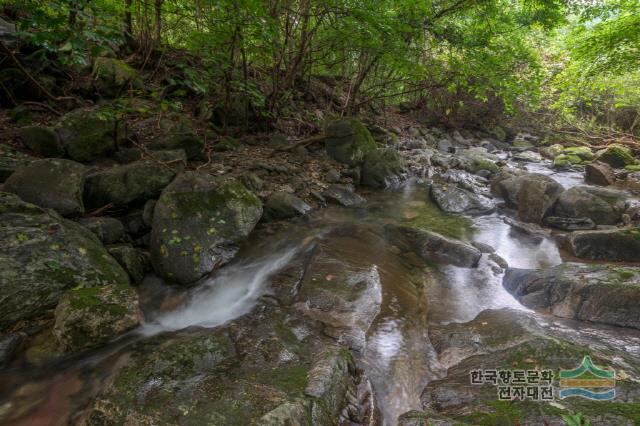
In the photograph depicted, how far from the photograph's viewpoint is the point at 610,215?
5.95m

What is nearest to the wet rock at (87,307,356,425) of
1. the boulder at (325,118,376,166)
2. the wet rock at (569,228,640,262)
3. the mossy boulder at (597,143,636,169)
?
the wet rock at (569,228,640,262)

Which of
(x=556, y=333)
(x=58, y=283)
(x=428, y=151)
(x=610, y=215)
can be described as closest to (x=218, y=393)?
(x=58, y=283)

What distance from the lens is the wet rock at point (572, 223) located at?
5.90 m

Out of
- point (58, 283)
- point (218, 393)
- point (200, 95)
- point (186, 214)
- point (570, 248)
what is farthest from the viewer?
point (200, 95)

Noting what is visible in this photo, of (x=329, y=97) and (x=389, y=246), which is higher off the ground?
(x=329, y=97)

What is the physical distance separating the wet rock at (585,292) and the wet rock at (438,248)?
773 millimetres

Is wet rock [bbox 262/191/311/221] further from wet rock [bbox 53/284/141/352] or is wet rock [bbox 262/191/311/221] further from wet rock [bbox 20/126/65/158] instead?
wet rock [bbox 20/126/65/158]

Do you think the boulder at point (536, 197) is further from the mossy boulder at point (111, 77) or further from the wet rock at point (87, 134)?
the mossy boulder at point (111, 77)

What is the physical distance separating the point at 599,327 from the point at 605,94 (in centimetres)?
1527

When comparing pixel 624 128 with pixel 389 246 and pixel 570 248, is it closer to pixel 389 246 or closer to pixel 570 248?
pixel 570 248

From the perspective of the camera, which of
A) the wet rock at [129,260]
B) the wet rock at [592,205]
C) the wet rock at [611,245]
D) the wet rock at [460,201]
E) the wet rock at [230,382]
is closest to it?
the wet rock at [230,382]

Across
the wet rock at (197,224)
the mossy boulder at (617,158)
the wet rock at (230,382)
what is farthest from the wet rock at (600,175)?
the wet rock at (230,382)

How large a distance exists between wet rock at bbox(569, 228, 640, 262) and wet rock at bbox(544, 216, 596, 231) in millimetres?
1054

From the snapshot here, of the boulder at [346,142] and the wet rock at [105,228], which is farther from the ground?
the boulder at [346,142]
